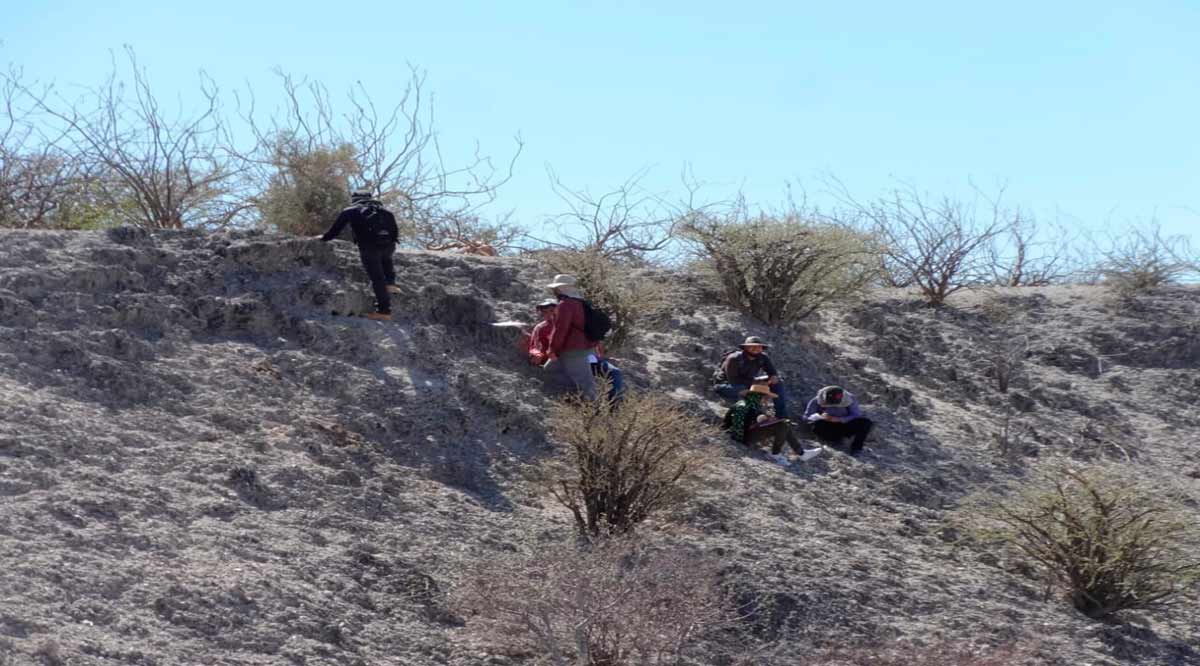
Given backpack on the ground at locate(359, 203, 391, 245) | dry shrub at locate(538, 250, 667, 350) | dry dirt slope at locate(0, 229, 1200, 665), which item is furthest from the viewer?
dry shrub at locate(538, 250, 667, 350)

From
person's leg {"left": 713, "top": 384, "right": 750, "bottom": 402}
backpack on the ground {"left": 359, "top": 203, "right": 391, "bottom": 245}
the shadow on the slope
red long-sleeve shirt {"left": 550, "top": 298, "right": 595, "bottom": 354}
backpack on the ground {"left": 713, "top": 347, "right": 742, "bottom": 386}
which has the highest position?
backpack on the ground {"left": 359, "top": 203, "right": 391, "bottom": 245}

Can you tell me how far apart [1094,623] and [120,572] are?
20.2 feet

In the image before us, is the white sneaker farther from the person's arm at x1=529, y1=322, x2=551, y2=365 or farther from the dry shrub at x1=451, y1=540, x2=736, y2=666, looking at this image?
the dry shrub at x1=451, y1=540, x2=736, y2=666

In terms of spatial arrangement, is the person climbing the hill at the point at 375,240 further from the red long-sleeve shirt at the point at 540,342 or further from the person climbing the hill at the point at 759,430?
the person climbing the hill at the point at 759,430

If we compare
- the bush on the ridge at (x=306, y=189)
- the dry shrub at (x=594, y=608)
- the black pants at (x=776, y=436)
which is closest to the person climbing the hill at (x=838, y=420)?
the black pants at (x=776, y=436)

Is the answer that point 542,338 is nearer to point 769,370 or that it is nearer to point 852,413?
point 769,370

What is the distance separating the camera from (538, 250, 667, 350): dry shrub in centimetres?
1380

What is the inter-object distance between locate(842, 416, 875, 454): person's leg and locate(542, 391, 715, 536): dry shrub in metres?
3.27

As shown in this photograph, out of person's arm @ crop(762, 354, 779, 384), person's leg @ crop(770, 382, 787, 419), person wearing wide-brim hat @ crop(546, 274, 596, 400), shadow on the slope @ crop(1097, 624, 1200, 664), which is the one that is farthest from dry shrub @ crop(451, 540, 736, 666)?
person's arm @ crop(762, 354, 779, 384)

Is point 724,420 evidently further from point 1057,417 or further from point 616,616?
point 616,616

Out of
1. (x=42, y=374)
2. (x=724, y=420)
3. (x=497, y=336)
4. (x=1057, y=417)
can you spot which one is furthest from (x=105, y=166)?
(x=1057, y=417)

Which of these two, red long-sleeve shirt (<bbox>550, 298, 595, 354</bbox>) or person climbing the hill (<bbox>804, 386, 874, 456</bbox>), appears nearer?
red long-sleeve shirt (<bbox>550, 298, 595, 354</bbox>)

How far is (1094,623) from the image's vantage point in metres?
9.92

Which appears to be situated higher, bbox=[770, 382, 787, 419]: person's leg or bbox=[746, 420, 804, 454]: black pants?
bbox=[770, 382, 787, 419]: person's leg
